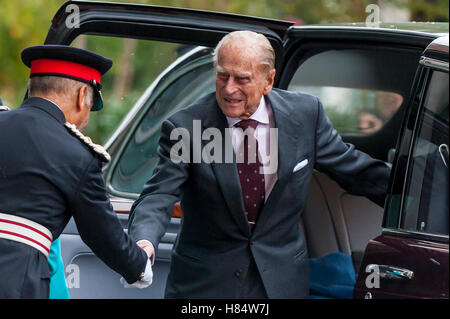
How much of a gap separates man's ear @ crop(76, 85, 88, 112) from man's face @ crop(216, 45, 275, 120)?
0.60m

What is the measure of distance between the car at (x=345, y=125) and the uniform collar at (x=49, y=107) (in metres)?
0.62

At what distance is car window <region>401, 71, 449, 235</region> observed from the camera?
3.01 meters

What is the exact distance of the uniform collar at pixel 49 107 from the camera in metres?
3.14

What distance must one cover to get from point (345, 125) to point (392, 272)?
241cm

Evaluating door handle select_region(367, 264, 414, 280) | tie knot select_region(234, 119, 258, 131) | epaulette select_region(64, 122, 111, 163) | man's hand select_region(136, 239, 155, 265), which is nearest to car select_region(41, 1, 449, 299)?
door handle select_region(367, 264, 414, 280)

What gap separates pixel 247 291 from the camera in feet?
12.0

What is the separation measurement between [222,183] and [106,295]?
1214mm

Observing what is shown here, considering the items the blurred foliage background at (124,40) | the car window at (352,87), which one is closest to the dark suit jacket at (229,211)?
the car window at (352,87)

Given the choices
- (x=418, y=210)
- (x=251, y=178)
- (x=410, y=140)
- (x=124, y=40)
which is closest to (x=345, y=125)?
(x=251, y=178)

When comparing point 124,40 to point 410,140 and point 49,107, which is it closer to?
point 49,107

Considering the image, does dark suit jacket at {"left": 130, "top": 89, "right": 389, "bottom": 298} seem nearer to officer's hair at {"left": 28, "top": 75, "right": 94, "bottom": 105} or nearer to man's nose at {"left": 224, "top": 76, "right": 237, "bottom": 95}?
man's nose at {"left": 224, "top": 76, "right": 237, "bottom": 95}

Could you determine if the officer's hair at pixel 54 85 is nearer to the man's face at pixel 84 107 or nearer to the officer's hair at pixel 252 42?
the man's face at pixel 84 107

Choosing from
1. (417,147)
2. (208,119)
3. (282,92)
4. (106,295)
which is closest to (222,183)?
(208,119)
